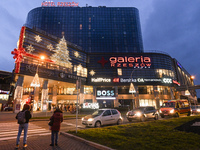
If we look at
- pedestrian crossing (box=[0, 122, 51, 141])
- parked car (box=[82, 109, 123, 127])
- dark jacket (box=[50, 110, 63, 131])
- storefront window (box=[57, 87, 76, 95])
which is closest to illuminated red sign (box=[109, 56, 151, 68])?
storefront window (box=[57, 87, 76, 95])

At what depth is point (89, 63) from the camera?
5334cm

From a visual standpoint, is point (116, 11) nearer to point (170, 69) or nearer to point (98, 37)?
point (98, 37)

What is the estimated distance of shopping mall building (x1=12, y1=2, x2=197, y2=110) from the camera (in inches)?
1400

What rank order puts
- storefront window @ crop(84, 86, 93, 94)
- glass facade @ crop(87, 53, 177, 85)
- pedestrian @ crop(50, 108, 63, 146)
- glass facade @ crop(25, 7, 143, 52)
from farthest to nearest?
glass facade @ crop(25, 7, 143, 52)
glass facade @ crop(87, 53, 177, 85)
storefront window @ crop(84, 86, 93, 94)
pedestrian @ crop(50, 108, 63, 146)

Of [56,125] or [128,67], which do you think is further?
[128,67]

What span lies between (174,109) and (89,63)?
Result: 132 ft

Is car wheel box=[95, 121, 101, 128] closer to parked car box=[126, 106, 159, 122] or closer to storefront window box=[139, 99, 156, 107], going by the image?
parked car box=[126, 106, 159, 122]

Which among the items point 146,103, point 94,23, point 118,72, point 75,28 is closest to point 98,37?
point 94,23

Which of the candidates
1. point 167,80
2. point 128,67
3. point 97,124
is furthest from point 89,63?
point 97,124

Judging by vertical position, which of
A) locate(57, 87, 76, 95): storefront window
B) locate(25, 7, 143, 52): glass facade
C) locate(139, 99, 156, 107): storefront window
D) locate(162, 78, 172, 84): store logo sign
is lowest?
locate(139, 99, 156, 107): storefront window

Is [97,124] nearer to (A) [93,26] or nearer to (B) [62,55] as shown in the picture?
(B) [62,55]

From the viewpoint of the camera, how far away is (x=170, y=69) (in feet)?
183

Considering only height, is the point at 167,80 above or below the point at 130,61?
below

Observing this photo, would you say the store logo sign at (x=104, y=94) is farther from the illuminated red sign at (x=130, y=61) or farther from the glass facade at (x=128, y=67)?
the illuminated red sign at (x=130, y=61)
